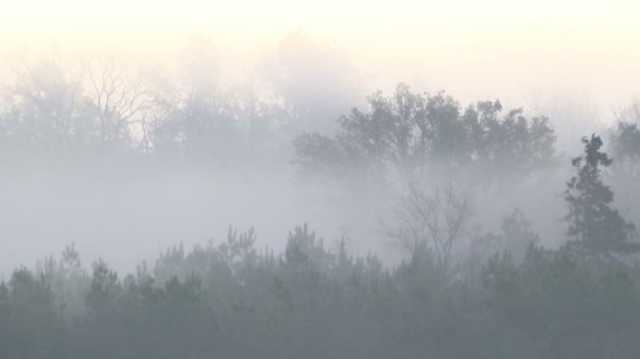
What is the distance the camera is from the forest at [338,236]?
108 feet

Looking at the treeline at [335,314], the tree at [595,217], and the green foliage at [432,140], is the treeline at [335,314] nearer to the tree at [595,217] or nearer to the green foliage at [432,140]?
the tree at [595,217]

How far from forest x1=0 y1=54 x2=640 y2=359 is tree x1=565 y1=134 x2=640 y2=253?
7 cm

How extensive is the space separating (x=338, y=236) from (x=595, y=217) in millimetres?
28197

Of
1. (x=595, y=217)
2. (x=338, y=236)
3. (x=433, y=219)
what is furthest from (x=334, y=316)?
(x=338, y=236)

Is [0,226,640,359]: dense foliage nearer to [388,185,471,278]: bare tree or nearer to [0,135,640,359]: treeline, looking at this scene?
[0,135,640,359]: treeline

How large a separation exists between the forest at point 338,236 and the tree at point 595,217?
7 cm

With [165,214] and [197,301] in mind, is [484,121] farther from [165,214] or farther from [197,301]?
[197,301]

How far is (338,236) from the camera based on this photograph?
237 ft

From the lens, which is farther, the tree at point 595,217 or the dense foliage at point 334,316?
the tree at point 595,217

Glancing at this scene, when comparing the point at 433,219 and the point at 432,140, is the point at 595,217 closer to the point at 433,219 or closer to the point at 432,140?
the point at 433,219

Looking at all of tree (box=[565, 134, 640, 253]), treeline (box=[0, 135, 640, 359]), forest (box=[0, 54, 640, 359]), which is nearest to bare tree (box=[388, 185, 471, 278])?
forest (box=[0, 54, 640, 359])

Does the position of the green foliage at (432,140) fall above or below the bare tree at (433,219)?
above

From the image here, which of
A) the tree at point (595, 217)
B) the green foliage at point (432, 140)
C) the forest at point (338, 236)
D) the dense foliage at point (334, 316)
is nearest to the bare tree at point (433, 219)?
the forest at point (338, 236)

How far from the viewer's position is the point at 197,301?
33.3 metres
